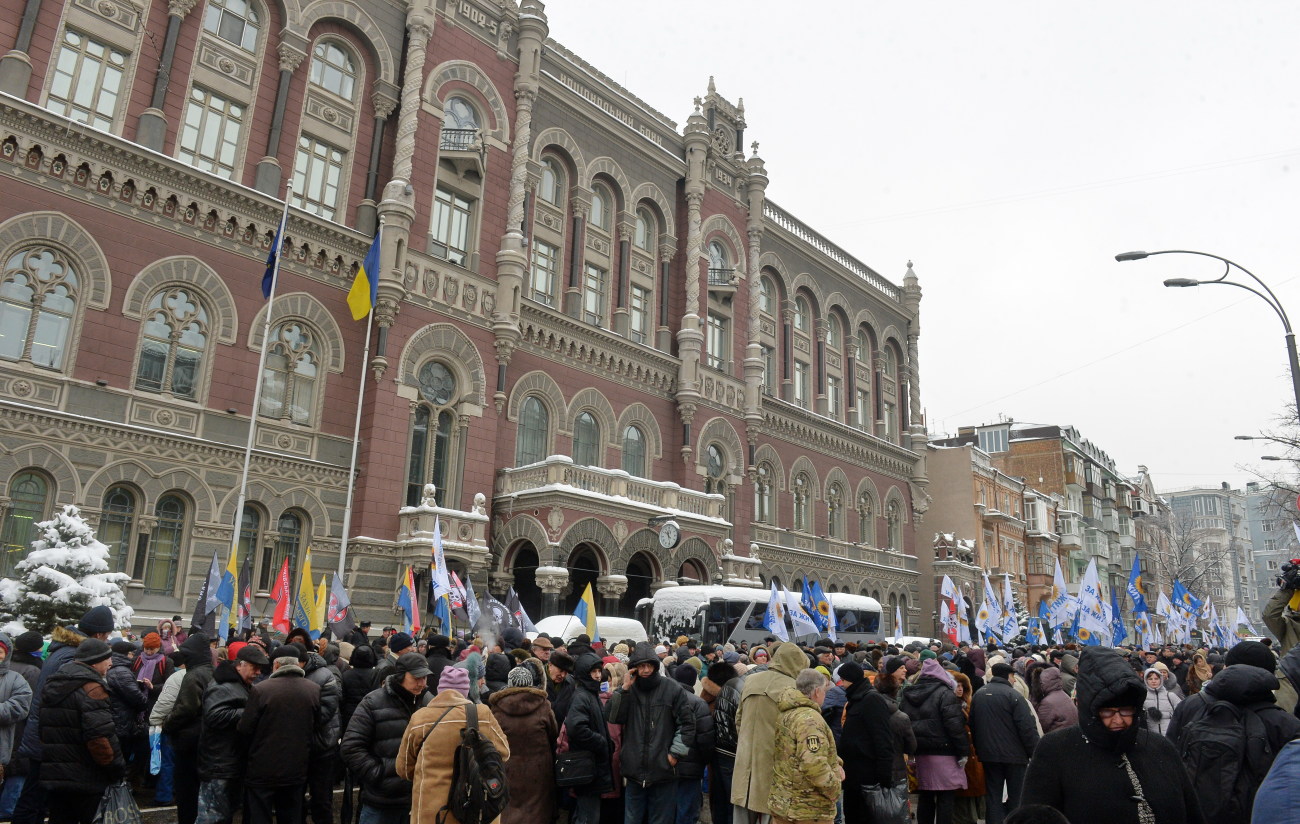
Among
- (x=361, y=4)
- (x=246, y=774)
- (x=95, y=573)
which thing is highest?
(x=361, y=4)

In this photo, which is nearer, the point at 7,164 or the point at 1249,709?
the point at 1249,709

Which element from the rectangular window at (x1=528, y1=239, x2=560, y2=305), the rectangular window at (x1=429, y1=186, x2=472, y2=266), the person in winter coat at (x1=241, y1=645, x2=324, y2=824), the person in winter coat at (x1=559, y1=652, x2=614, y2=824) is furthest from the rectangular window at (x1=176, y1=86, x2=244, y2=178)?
the person in winter coat at (x1=559, y1=652, x2=614, y2=824)

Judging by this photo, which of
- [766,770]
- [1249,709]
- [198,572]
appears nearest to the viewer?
[1249,709]

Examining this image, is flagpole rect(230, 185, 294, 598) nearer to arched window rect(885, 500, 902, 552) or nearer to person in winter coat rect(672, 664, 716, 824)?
person in winter coat rect(672, 664, 716, 824)

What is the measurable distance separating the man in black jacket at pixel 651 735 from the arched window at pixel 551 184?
25.9m

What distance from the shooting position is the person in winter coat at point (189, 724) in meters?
8.93

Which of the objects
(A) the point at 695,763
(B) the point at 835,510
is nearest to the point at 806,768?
(A) the point at 695,763

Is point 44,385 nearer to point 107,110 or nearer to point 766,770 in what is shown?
point 107,110

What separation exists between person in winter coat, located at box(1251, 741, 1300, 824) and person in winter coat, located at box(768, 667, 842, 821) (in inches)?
154

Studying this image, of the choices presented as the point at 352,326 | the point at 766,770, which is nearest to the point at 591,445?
the point at 352,326

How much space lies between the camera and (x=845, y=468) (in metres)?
46.4

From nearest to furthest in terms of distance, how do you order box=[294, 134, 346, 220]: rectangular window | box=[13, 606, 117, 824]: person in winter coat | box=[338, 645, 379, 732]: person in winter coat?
box=[13, 606, 117, 824]: person in winter coat
box=[338, 645, 379, 732]: person in winter coat
box=[294, 134, 346, 220]: rectangular window

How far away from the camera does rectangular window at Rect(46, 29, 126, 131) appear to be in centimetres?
2116

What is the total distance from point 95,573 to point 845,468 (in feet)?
116
